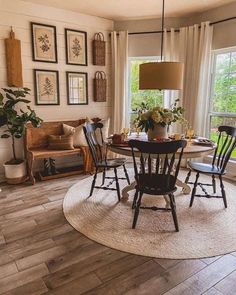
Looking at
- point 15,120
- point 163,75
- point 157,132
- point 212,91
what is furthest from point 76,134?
point 212,91

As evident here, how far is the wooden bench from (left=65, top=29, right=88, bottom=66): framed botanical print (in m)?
1.07

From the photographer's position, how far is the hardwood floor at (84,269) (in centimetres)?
168

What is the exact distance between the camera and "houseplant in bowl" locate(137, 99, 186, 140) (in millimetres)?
2617

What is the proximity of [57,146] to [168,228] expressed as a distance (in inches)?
86.1

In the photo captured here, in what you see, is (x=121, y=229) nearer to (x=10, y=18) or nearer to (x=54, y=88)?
(x=54, y=88)

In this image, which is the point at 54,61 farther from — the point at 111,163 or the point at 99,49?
the point at 111,163

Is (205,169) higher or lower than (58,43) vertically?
lower

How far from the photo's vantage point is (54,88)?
409 centimetres

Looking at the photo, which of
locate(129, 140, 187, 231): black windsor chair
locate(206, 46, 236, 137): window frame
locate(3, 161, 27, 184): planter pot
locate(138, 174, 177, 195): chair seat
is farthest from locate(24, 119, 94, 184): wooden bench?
locate(206, 46, 236, 137): window frame

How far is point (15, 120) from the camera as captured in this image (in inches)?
134

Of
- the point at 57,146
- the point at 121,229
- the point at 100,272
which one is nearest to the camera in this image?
the point at 100,272

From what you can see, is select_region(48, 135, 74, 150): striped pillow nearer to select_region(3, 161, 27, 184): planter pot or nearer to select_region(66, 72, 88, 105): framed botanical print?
select_region(3, 161, 27, 184): planter pot

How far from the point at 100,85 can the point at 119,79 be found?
368 mm

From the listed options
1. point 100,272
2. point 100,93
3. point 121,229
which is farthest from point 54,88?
point 100,272
